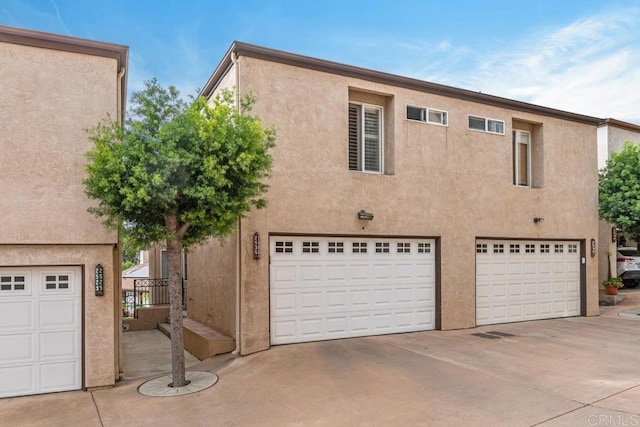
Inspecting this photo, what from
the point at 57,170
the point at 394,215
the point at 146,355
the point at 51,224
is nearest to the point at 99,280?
the point at 51,224

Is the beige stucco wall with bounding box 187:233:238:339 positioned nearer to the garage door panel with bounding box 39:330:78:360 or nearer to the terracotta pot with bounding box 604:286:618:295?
the garage door panel with bounding box 39:330:78:360

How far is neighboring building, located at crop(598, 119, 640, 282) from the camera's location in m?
17.2

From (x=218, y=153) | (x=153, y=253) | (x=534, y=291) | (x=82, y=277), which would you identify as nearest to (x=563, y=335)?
(x=534, y=291)

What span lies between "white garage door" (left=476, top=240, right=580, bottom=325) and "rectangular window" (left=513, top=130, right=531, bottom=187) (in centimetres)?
178

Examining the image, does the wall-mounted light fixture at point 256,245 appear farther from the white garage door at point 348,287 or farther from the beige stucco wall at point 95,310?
the beige stucco wall at point 95,310

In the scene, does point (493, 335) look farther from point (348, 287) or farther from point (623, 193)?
point (623, 193)

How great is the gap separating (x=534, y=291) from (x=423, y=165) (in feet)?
17.1

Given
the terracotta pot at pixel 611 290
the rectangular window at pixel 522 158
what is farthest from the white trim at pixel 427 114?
the terracotta pot at pixel 611 290

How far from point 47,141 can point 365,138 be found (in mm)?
6333

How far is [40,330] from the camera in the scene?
692 cm

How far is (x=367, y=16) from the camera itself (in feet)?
54.4

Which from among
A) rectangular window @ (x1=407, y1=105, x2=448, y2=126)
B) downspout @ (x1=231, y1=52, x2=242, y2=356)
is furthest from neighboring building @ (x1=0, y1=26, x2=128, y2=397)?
rectangular window @ (x1=407, y1=105, x2=448, y2=126)

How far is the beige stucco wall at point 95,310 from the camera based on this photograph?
7000 millimetres

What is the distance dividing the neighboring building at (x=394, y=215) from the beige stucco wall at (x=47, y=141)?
9.06 ft
